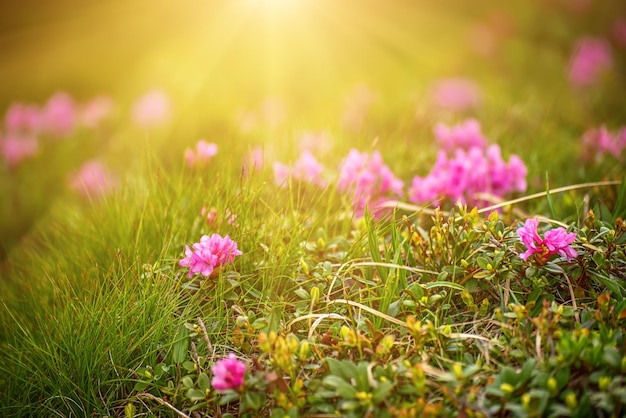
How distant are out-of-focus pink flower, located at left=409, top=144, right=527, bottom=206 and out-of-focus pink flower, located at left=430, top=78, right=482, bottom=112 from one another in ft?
7.83

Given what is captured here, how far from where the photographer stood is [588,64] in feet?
18.2

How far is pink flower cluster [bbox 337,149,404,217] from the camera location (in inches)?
99.6

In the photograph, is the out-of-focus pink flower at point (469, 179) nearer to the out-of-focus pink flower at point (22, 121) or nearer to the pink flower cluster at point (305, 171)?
the pink flower cluster at point (305, 171)

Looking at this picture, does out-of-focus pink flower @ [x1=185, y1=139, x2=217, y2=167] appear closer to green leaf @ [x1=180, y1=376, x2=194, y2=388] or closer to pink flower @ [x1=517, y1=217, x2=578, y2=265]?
green leaf @ [x1=180, y1=376, x2=194, y2=388]

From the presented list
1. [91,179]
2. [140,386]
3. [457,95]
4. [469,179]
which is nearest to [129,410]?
[140,386]

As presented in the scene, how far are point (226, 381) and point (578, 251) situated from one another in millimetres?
1217

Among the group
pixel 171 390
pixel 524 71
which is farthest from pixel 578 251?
pixel 524 71

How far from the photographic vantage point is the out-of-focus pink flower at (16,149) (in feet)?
13.8

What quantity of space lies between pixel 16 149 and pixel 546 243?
12.6 feet

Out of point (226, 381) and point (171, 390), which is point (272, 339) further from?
point (171, 390)

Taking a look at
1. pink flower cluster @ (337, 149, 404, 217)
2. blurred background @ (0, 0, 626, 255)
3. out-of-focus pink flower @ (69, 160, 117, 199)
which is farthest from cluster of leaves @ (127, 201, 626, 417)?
out-of-focus pink flower @ (69, 160, 117, 199)

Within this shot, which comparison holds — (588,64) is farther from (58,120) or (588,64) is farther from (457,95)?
(58,120)

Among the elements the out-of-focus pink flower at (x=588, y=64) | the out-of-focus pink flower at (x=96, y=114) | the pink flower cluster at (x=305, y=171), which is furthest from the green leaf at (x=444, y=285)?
the out-of-focus pink flower at (x=588, y=64)

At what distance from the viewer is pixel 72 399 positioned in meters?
1.85
